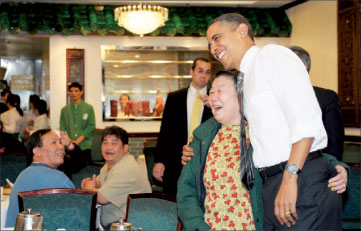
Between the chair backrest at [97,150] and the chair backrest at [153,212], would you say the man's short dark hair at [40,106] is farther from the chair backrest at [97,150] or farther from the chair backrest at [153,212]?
the chair backrest at [153,212]

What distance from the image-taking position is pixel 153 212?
3.05 m

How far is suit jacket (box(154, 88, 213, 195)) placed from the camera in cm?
421

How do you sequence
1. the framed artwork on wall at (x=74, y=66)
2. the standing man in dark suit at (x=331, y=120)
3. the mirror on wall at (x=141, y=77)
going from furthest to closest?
the mirror on wall at (x=141, y=77) < the framed artwork on wall at (x=74, y=66) < the standing man in dark suit at (x=331, y=120)

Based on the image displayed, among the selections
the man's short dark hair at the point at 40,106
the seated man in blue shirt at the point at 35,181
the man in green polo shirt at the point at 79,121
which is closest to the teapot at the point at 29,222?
the seated man in blue shirt at the point at 35,181

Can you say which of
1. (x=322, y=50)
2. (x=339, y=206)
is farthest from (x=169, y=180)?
(x=322, y=50)

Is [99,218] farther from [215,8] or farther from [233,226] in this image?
[215,8]

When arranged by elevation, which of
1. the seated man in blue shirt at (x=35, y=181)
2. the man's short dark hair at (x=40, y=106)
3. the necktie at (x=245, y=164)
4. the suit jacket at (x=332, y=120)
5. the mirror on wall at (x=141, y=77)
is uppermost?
the mirror on wall at (x=141, y=77)

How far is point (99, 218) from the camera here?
3.85 meters

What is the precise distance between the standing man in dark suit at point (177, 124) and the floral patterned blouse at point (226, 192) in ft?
5.48

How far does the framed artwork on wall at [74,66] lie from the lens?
9.22 m

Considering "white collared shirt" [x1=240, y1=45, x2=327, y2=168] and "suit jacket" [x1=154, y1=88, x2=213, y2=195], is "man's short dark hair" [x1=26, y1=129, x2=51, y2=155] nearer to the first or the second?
"suit jacket" [x1=154, y1=88, x2=213, y2=195]

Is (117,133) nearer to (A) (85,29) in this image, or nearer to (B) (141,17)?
(B) (141,17)

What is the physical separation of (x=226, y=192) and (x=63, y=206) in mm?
1192

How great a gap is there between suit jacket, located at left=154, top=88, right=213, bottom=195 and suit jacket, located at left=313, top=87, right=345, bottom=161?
1.40 m
